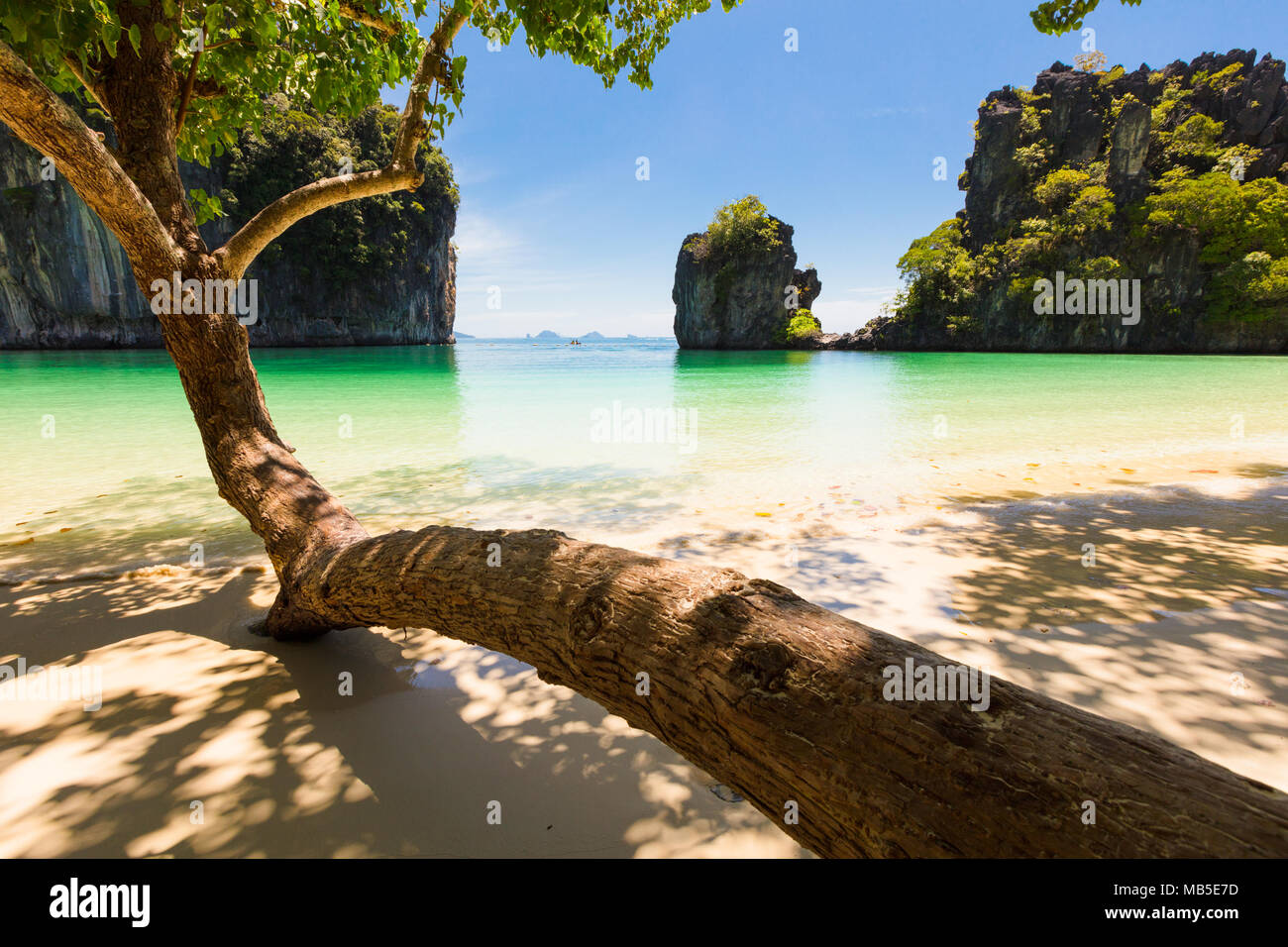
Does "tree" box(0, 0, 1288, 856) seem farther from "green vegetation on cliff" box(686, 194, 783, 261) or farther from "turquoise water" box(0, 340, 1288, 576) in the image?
"green vegetation on cliff" box(686, 194, 783, 261)

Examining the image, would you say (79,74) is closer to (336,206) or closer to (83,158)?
(83,158)

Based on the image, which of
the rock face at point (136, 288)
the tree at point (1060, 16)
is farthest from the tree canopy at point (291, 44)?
the rock face at point (136, 288)

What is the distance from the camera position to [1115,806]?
3.45 feet

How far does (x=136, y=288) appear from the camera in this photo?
60000 mm

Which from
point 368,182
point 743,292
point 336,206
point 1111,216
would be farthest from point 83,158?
point 743,292

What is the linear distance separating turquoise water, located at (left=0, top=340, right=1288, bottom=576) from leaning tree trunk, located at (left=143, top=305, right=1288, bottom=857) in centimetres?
318

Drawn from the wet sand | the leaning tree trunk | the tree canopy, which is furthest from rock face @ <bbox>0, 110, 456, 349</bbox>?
the leaning tree trunk

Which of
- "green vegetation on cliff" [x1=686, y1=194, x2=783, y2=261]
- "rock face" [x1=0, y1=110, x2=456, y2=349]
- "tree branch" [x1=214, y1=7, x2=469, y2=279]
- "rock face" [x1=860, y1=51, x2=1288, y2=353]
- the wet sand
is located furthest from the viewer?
"green vegetation on cliff" [x1=686, y1=194, x2=783, y2=261]

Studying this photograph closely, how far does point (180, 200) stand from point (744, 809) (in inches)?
191

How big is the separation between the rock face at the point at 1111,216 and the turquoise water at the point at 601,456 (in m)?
42.1

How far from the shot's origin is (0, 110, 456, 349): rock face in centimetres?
4597

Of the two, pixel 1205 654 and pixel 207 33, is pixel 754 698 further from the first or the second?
pixel 207 33

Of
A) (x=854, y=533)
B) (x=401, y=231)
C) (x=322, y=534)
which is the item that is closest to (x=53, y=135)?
(x=322, y=534)

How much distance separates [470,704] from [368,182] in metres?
3.73
